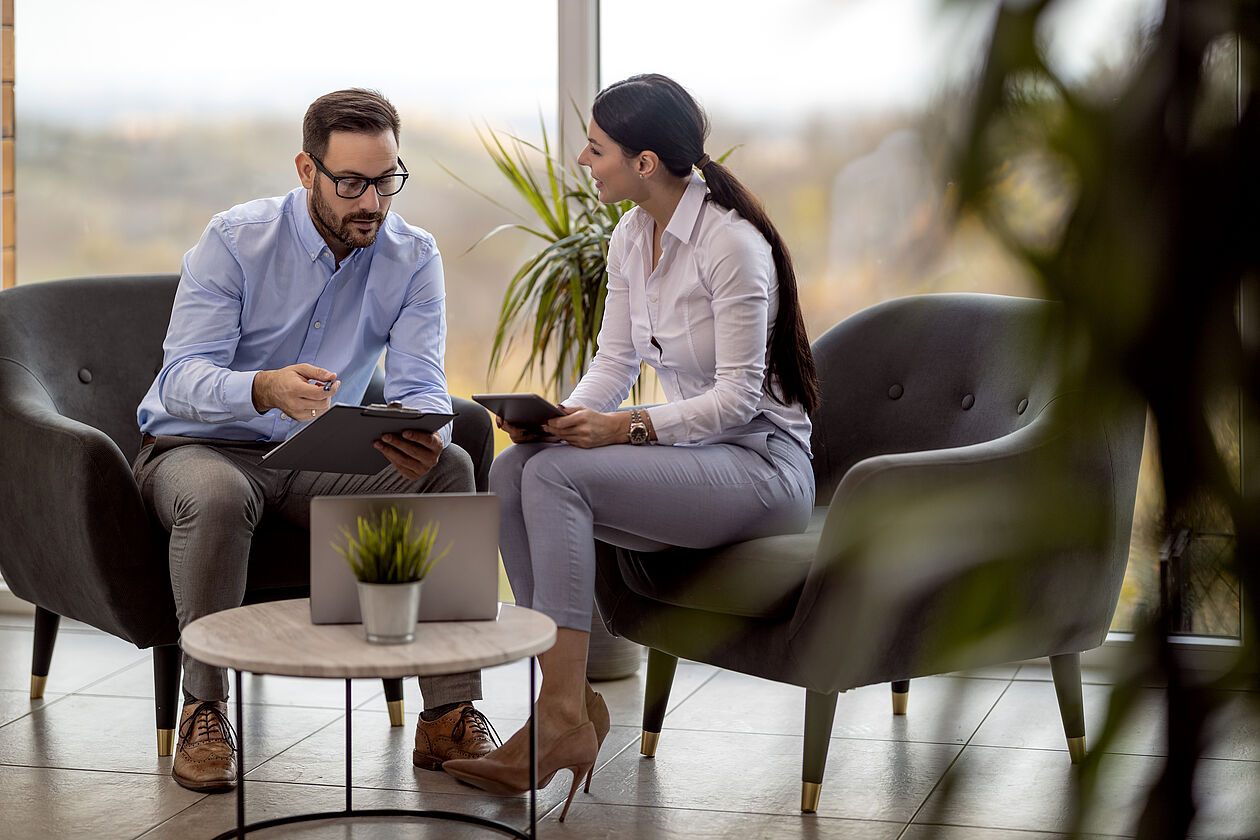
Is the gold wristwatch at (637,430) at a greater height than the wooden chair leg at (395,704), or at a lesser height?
greater

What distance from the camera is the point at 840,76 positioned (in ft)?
1.13

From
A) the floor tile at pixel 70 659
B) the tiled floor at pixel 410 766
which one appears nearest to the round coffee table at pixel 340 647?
the tiled floor at pixel 410 766

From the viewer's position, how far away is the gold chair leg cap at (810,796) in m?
2.41

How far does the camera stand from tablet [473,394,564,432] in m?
2.40

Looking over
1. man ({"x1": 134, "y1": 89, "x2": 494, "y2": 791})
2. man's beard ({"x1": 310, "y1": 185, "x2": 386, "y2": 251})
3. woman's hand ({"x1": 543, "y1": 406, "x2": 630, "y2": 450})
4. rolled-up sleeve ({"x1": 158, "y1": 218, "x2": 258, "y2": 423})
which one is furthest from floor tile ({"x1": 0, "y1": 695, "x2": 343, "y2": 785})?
man's beard ({"x1": 310, "y1": 185, "x2": 386, "y2": 251})

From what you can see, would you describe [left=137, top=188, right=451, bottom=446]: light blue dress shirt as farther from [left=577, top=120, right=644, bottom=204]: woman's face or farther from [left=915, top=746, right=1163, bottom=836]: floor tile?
[left=915, top=746, right=1163, bottom=836]: floor tile

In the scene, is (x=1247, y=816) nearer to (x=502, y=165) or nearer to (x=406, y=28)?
(x=502, y=165)

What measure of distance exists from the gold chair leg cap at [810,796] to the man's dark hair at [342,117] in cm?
157

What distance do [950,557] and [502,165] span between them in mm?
3207

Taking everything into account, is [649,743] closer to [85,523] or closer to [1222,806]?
[85,523]

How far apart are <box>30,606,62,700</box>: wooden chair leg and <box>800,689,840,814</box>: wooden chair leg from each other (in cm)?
179

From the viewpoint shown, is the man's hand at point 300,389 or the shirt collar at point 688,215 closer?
the man's hand at point 300,389

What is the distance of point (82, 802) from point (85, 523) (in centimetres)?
52

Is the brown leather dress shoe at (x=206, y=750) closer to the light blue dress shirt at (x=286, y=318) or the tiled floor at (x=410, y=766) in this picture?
the tiled floor at (x=410, y=766)
